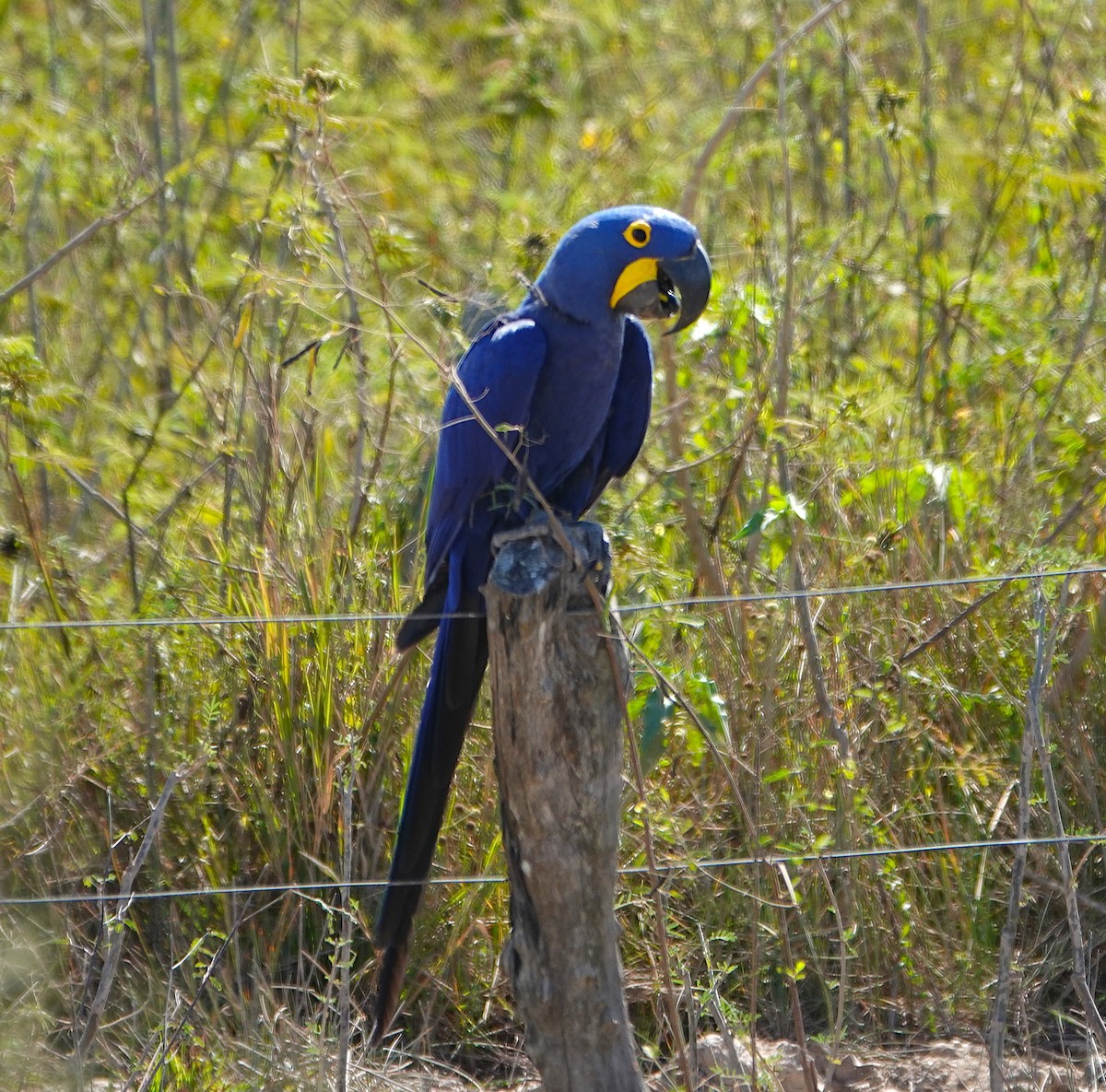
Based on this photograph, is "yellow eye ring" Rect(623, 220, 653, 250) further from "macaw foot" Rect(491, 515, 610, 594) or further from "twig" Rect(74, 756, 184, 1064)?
"twig" Rect(74, 756, 184, 1064)

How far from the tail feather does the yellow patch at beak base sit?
0.85m

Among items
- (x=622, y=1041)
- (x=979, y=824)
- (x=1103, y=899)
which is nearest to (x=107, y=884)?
(x=622, y=1041)

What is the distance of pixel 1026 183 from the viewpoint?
166 inches

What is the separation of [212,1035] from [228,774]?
0.60 metres

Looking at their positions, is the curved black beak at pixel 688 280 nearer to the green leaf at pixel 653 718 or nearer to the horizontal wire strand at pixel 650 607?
the horizontal wire strand at pixel 650 607

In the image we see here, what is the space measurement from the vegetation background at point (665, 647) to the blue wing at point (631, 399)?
161 mm

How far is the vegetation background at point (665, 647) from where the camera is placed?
8.95 ft

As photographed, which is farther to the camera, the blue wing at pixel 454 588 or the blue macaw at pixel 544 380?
the blue macaw at pixel 544 380

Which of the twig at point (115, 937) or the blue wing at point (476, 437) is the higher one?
the blue wing at point (476, 437)

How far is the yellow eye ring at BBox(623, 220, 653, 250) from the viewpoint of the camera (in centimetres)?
277

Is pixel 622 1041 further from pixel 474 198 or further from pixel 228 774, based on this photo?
pixel 474 198

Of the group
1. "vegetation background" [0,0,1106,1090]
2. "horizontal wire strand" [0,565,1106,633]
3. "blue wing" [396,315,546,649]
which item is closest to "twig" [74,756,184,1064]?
"vegetation background" [0,0,1106,1090]

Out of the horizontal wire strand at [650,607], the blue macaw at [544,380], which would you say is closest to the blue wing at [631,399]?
the blue macaw at [544,380]

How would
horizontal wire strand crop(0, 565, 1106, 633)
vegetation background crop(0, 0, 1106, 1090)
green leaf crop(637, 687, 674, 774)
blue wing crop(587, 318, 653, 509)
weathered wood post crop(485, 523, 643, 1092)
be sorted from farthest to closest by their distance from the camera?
blue wing crop(587, 318, 653, 509) < vegetation background crop(0, 0, 1106, 1090) < green leaf crop(637, 687, 674, 774) < horizontal wire strand crop(0, 565, 1106, 633) < weathered wood post crop(485, 523, 643, 1092)
